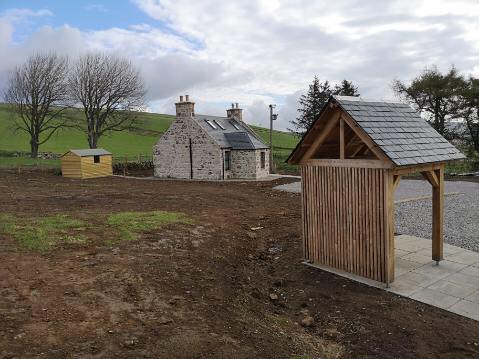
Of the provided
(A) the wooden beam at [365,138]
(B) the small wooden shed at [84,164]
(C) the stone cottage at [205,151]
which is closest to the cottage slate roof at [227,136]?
(C) the stone cottage at [205,151]

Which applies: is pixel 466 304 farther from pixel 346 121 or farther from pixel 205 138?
pixel 205 138

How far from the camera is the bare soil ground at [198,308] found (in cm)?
543

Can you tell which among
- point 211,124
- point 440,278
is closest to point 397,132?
point 440,278

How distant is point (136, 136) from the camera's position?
7112cm

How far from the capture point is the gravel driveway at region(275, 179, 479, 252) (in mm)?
11844

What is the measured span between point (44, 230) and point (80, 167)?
21596 millimetres

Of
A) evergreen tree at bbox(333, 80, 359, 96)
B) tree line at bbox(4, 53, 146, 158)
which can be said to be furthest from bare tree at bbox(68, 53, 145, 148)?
evergreen tree at bbox(333, 80, 359, 96)

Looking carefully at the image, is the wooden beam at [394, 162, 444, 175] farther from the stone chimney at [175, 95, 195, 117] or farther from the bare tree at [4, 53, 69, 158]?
the bare tree at [4, 53, 69, 158]

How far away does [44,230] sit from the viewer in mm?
10984

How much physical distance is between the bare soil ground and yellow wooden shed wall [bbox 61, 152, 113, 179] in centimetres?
2192

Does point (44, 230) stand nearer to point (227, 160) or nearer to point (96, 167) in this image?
point (227, 160)

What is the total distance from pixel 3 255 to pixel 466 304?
910 cm

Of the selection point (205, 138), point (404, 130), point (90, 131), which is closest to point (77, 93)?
point (90, 131)

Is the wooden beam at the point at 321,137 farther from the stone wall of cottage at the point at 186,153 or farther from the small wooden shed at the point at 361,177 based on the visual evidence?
the stone wall of cottage at the point at 186,153
